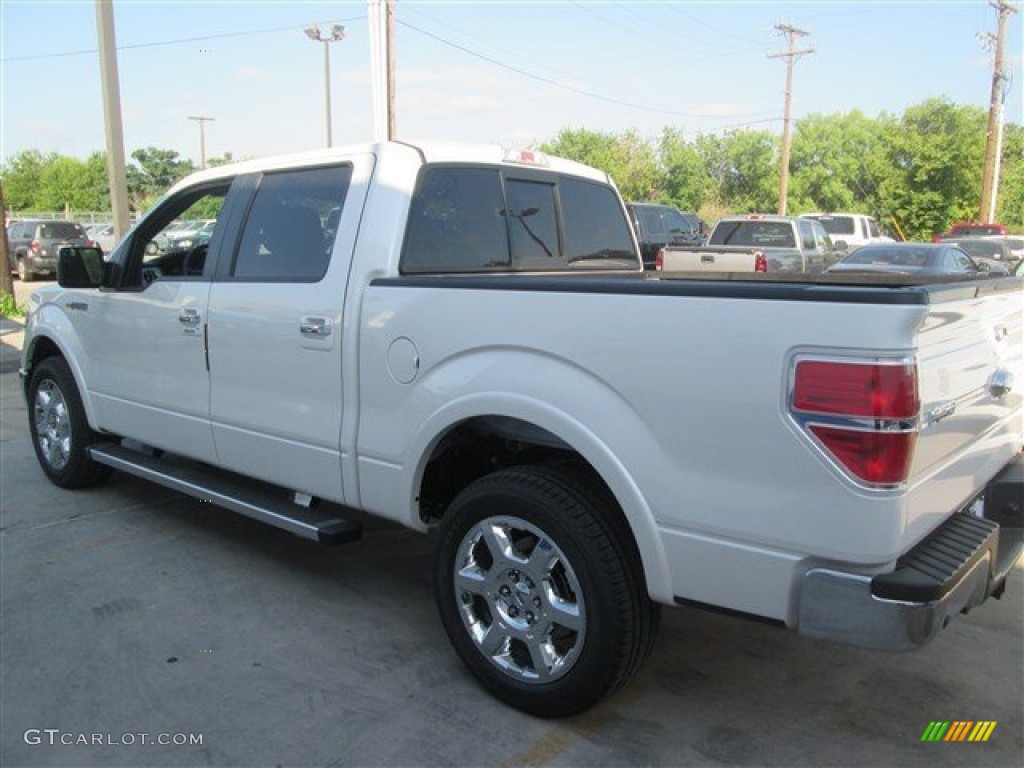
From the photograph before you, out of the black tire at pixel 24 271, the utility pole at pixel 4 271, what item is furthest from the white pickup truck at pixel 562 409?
the black tire at pixel 24 271

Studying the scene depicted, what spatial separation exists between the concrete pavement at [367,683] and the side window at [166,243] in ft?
5.26

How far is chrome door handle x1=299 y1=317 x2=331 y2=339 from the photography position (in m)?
3.54

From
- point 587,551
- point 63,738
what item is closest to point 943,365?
point 587,551

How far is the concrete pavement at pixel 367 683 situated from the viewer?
9.46 ft

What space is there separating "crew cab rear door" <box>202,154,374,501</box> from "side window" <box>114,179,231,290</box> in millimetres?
531

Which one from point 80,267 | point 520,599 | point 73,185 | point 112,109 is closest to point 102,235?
point 112,109

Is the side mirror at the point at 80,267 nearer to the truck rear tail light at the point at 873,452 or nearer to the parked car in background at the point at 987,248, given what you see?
the truck rear tail light at the point at 873,452

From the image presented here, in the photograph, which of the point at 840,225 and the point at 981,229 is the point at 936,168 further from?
the point at 840,225

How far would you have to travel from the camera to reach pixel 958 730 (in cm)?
301

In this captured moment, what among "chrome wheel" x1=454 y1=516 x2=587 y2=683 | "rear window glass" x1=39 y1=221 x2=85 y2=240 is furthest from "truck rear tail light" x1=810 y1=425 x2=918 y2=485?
"rear window glass" x1=39 y1=221 x2=85 y2=240

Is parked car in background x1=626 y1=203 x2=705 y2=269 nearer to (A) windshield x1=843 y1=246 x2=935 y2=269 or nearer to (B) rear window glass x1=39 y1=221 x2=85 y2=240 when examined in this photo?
(A) windshield x1=843 y1=246 x2=935 y2=269

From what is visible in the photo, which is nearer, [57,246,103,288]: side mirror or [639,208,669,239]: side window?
[57,246,103,288]: side mirror

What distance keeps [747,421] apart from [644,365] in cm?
36

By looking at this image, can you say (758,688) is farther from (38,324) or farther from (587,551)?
(38,324)
